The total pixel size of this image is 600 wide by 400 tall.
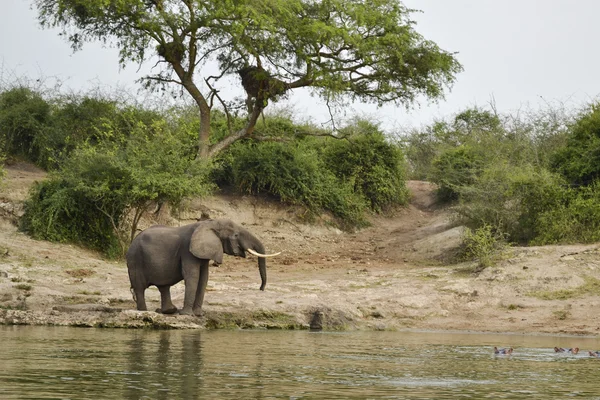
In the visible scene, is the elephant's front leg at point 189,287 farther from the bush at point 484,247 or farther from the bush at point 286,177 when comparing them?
the bush at point 286,177

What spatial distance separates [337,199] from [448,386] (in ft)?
70.2

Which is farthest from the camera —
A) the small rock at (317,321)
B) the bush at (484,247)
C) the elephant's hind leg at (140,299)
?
the bush at (484,247)

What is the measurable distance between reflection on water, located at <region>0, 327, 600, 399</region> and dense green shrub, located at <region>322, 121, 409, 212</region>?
59.5ft

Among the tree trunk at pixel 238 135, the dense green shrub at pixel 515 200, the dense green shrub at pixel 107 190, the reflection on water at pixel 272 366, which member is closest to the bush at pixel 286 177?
the tree trunk at pixel 238 135

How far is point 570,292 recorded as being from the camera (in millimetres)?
18641

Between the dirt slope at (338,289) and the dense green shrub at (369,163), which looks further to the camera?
the dense green shrub at (369,163)

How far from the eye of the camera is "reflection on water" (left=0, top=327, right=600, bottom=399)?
8555 mm

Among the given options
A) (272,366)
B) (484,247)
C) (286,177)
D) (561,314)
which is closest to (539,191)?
(484,247)

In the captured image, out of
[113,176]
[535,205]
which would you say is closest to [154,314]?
[113,176]

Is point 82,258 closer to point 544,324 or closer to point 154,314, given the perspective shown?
point 154,314

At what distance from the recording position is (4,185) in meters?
23.9

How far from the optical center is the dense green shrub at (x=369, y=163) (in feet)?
107

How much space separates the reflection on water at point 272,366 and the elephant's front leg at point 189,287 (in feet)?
2.85

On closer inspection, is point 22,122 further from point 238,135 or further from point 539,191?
point 539,191
